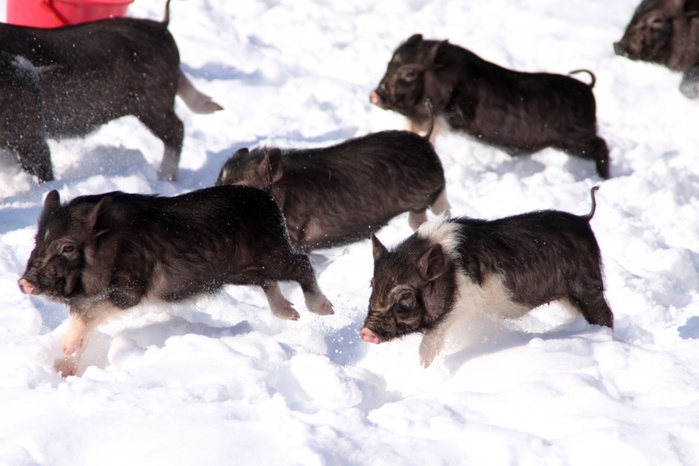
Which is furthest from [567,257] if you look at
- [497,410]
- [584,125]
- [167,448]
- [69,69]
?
[69,69]

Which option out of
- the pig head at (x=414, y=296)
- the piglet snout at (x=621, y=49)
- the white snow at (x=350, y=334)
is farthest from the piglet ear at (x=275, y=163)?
the piglet snout at (x=621, y=49)

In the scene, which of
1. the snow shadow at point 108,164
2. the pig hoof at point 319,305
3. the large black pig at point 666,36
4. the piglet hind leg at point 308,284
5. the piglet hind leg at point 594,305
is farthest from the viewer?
the large black pig at point 666,36

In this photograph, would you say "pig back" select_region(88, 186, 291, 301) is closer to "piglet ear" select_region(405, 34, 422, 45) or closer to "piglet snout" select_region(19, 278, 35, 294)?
"piglet snout" select_region(19, 278, 35, 294)

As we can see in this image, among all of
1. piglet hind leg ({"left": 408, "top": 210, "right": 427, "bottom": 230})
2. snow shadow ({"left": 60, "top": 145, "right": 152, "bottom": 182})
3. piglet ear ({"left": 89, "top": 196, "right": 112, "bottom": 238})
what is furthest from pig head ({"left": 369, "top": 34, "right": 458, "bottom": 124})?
piglet ear ({"left": 89, "top": 196, "right": 112, "bottom": 238})

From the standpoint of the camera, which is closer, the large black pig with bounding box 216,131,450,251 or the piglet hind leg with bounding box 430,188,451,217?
the large black pig with bounding box 216,131,450,251

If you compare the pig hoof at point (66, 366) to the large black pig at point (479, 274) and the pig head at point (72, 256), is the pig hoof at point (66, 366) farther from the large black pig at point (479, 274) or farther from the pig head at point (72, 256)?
the large black pig at point (479, 274)

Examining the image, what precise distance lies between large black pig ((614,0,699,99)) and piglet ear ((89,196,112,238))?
580 centimetres

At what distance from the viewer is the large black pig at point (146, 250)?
4496 millimetres

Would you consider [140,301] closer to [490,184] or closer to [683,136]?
[490,184]

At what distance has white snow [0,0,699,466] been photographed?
3.59m

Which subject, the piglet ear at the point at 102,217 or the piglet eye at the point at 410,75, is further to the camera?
the piglet eye at the point at 410,75

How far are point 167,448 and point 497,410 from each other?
1342 millimetres

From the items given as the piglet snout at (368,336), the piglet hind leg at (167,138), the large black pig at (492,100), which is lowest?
the piglet hind leg at (167,138)

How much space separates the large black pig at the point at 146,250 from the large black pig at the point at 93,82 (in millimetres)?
2145
